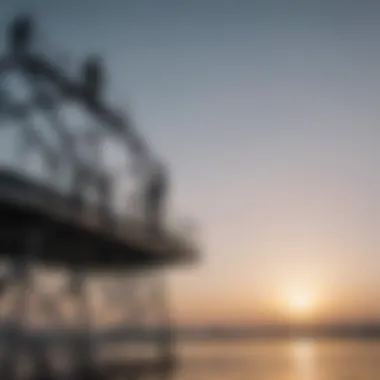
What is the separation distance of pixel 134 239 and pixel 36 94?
4491 millimetres

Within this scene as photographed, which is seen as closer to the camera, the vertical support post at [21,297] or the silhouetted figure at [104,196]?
the vertical support post at [21,297]

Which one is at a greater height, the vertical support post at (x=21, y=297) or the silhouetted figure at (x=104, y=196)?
the silhouetted figure at (x=104, y=196)

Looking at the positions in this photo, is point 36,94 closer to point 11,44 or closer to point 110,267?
point 11,44

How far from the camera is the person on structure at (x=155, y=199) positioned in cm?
1806

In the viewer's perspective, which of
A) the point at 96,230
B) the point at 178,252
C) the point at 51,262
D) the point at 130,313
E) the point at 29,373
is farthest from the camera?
the point at 130,313

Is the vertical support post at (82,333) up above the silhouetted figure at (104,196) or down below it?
below

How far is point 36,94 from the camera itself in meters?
13.3

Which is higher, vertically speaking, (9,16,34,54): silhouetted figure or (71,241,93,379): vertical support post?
(9,16,34,54): silhouetted figure

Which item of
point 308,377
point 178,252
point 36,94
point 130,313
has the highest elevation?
point 36,94

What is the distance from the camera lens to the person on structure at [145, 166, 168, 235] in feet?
59.3

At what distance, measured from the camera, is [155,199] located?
63.3 ft

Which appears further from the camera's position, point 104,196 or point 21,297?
point 104,196

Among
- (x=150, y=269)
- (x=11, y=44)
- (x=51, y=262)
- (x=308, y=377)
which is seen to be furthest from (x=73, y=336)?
(x=308, y=377)

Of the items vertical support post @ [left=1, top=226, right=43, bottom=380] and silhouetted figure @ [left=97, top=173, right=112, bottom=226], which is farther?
silhouetted figure @ [left=97, top=173, right=112, bottom=226]
